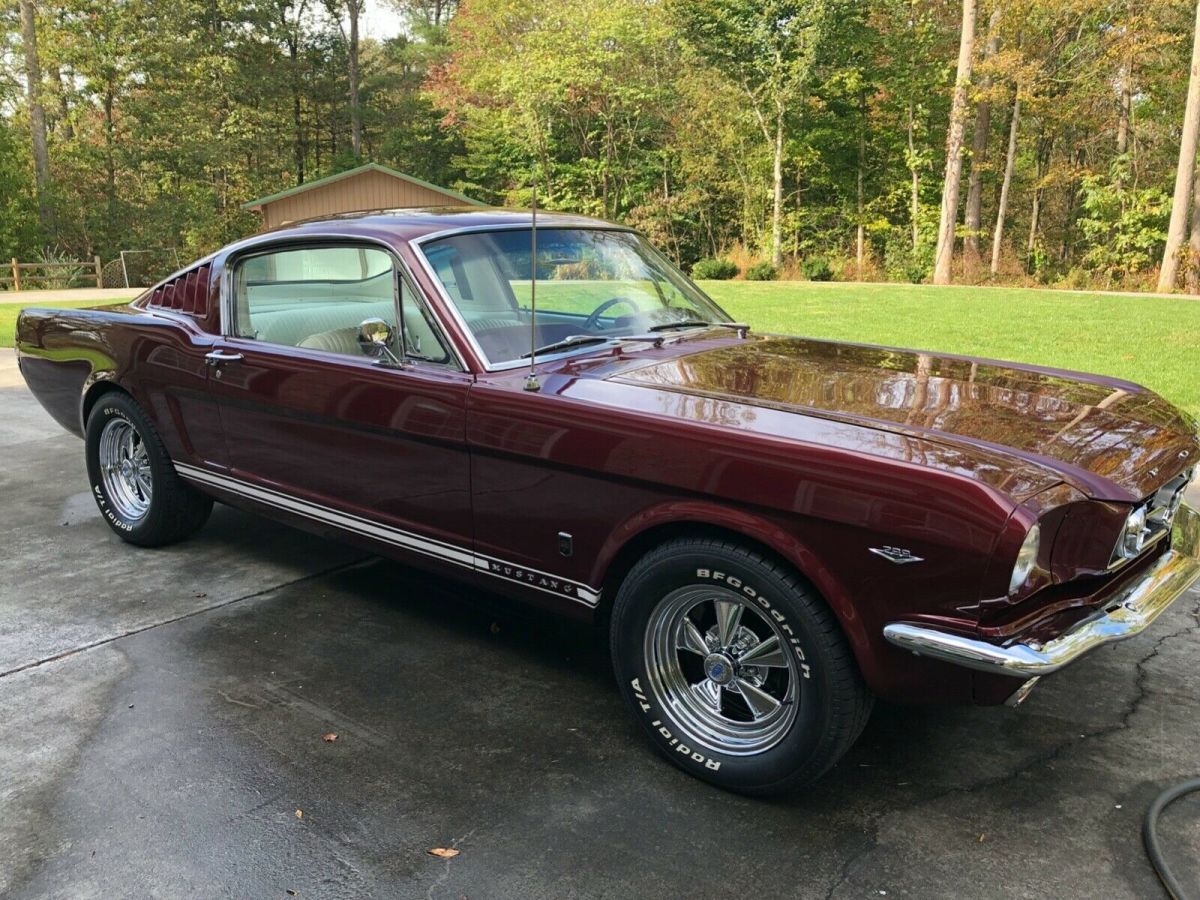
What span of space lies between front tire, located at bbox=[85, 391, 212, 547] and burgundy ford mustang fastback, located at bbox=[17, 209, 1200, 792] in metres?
0.08

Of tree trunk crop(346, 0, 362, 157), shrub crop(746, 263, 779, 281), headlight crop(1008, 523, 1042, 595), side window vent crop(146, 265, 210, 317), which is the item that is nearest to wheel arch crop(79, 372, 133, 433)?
side window vent crop(146, 265, 210, 317)

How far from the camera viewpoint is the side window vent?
437 centimetres

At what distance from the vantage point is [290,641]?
12.4ft

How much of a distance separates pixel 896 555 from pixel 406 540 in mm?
1893

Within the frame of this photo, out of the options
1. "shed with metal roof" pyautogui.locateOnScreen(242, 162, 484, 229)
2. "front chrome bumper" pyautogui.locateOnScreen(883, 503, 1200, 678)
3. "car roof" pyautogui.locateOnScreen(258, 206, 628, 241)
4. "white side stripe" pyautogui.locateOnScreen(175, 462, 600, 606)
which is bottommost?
"white side stripe" pyautogui.locateOnScreen(175, 462, 600, 606)

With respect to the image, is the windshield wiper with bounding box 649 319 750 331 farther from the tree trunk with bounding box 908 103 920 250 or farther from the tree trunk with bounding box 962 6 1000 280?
the tree trunk with bounding box 908 103 920 250

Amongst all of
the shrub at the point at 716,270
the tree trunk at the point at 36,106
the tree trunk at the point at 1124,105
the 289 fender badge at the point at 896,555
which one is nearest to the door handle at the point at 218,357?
the 289 fender badge at the point at 896,555

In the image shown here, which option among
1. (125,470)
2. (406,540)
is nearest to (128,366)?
(125,470)

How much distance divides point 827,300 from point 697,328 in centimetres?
1433

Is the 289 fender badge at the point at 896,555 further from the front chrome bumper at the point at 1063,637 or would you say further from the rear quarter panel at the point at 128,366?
Answer: the rear quarter panel at the point at 128,366

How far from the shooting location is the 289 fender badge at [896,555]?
89.3 inches

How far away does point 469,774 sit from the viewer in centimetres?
284

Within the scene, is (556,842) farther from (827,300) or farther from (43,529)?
(827,300)

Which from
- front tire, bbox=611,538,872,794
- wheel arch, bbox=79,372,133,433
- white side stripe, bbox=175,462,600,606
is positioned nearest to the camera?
front tire, bbox=611,538,872,794
